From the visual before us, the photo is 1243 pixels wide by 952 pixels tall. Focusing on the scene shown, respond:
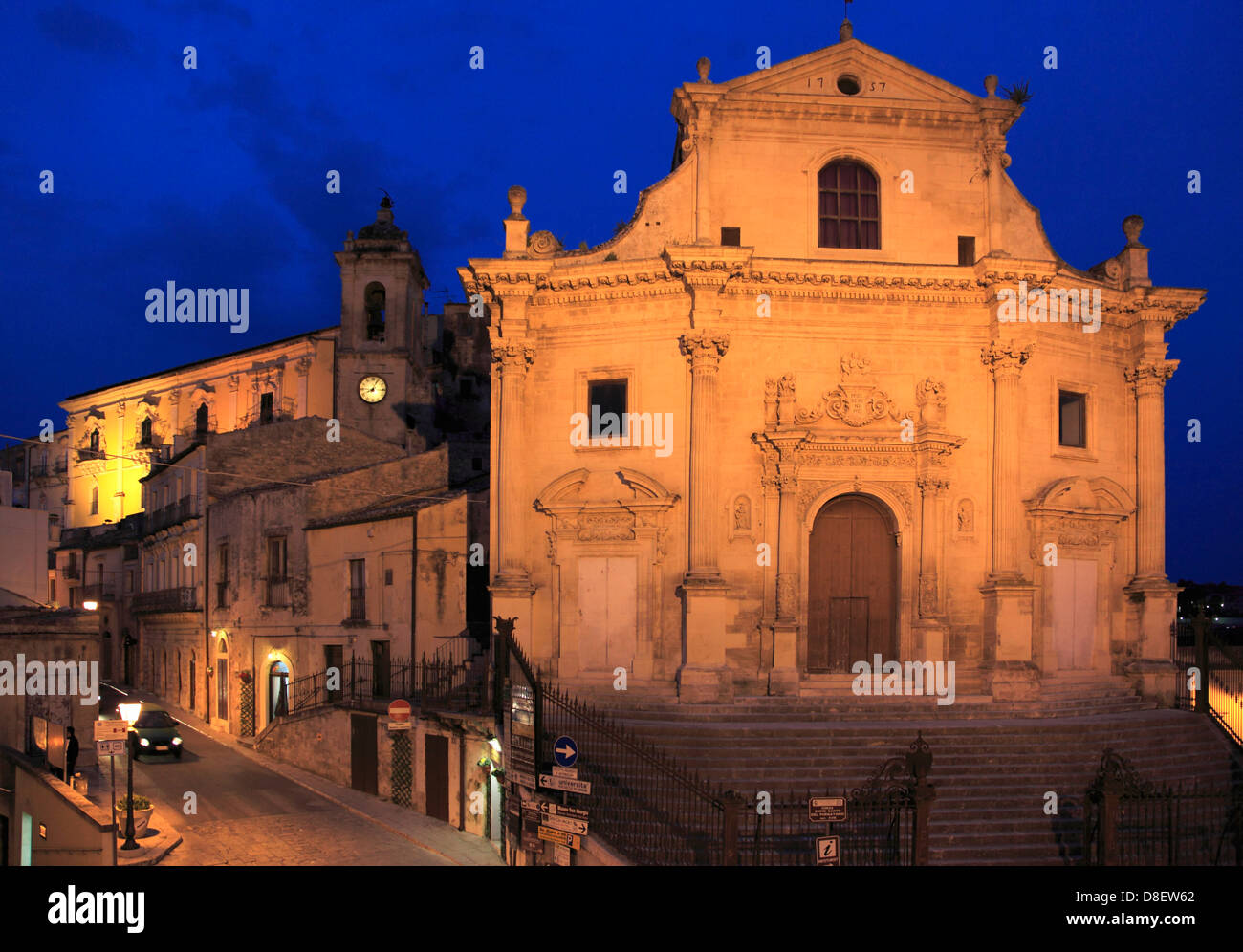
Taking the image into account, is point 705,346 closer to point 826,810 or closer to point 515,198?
point 515,198

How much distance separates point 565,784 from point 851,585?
29.5 ft

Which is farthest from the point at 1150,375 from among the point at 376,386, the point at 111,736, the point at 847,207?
the point at 376,386

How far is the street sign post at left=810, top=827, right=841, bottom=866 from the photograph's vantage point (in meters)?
11.5

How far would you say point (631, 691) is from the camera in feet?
64.6

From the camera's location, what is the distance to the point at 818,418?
20125 mm

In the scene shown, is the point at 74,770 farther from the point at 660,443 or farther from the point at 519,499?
the point at 660,443

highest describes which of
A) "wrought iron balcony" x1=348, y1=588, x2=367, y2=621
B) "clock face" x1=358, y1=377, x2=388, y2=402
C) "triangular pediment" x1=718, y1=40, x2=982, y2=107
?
"triangular pediment" x1=718, y1=40, x2=982, y2=107

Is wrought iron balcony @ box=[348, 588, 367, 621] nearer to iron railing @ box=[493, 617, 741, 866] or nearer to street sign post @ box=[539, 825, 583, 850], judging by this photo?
iron railing @ box=[493, 617, 741, 866]

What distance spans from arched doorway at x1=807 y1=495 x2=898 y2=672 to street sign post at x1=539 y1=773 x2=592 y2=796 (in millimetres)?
7915

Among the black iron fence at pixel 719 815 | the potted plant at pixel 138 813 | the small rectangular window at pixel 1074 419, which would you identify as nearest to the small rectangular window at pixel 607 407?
the black iron fence at pixel 719 815

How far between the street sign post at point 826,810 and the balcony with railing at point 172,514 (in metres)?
29.7

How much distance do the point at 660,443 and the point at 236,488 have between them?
2119 cm

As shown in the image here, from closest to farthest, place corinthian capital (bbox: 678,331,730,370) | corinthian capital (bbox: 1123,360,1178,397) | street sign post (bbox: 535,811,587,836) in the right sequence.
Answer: street sign post (bbox: 535,811,587,836) → corinthian capital (bbox: 678,331,730,370) → corinthian capital (bbox: 1123,360,1178,397)

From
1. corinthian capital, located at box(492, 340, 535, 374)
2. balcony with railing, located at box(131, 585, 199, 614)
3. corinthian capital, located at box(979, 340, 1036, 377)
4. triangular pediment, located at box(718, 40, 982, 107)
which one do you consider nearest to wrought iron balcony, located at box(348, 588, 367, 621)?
corinthian capital, located at box(492, 340, 535, 374)
